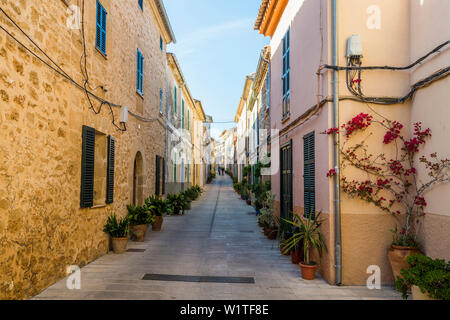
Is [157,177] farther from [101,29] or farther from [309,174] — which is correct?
[309,174]

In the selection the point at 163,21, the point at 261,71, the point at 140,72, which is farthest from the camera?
the point at 261,71

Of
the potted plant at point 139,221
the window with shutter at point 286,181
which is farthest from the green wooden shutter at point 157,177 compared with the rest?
the window with shutter at point 286,181

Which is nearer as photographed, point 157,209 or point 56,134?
point 56,134

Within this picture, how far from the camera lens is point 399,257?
15.9ft

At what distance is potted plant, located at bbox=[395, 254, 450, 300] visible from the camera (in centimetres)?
346

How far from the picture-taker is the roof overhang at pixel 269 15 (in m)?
9.01

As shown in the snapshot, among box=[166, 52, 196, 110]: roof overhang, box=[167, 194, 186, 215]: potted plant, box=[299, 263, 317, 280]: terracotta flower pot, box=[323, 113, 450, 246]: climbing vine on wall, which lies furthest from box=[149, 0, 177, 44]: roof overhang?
box=[299, 263, 317, 280]: terracotta flower pot

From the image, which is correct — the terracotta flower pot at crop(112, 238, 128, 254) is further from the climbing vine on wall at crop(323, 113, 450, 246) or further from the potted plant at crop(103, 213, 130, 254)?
the climbing vine on wall at crop(323, 113, 450, 246)

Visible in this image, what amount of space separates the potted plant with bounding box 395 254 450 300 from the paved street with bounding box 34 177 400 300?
3.08 ft

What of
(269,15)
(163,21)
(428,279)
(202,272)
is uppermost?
(163,21)

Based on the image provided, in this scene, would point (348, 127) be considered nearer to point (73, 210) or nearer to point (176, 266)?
point (176, 266)

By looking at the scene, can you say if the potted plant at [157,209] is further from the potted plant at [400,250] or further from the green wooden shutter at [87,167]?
the potted plant at [400,250]

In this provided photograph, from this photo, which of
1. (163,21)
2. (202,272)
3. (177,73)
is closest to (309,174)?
(202,272)

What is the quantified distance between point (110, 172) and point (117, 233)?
137cm
